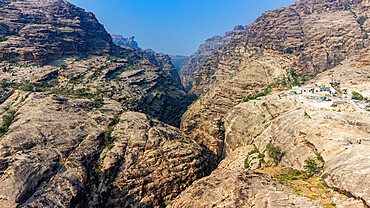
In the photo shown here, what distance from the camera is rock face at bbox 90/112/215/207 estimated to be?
111ft

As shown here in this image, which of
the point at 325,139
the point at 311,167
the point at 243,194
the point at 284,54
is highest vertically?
the point at 284,54

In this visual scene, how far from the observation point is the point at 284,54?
326 feet

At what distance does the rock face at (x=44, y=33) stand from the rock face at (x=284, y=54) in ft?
267

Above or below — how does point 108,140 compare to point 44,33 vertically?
below

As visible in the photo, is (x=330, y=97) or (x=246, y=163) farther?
(x=330, y=97)

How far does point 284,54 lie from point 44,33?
146164 millimetres

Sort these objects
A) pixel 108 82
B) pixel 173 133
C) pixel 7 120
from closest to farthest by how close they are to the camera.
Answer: pixel 7 120 < pixel 173 133 < pixel 108 82

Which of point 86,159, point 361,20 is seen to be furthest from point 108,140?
point 361,20

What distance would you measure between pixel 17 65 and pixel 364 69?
146618 mm

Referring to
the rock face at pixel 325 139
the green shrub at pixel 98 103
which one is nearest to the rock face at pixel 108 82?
the green shrub at pixel 98 103

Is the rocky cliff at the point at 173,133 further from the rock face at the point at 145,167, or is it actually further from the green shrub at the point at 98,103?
the rock face at the point at 145,167

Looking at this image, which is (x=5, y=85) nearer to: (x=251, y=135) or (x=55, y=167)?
(x=55, y=167)

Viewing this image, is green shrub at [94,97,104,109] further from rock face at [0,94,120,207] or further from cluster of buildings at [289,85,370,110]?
cluster of buildings at [289,85,370,110]

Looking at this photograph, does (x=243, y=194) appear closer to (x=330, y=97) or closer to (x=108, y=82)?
(x=330, y=97)
